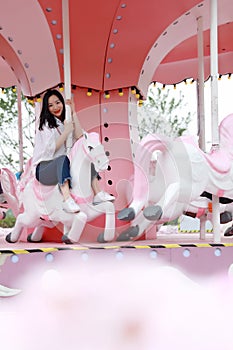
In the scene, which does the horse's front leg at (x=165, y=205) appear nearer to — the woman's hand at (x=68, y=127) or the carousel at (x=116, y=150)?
the carousel at (x=116, y=150)

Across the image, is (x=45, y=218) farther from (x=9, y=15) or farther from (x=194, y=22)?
(x=194, y=22)

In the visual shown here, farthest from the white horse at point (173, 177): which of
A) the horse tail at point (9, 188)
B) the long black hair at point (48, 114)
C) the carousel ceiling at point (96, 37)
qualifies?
the horse tail at point (9, 188)

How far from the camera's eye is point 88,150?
3.56 metres

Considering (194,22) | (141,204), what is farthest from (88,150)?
(194,22)

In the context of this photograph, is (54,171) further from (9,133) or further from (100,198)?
(9,133)

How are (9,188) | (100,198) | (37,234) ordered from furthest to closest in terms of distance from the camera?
(9,188), (37,234), (100,198)

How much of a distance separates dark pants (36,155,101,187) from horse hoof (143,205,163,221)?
463mm

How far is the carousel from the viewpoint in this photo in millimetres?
3309

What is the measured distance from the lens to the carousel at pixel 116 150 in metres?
3.31

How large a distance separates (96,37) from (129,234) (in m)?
1.51

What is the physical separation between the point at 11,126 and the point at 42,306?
8970mm

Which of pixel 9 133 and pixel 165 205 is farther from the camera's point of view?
pixel 9 133

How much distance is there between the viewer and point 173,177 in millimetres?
3588

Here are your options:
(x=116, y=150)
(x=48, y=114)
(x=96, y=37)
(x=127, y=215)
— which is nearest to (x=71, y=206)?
(x=127, y=215)
